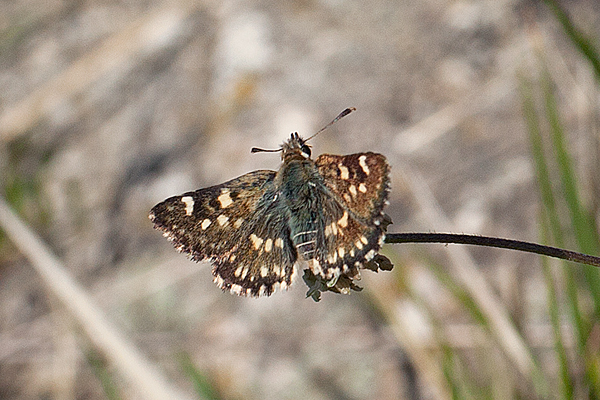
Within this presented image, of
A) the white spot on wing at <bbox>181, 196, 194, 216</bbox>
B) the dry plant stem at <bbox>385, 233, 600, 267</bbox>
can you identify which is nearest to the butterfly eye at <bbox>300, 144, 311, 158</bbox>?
the white spot on wing at <bbox>181, 196, 194, 216</bbox>

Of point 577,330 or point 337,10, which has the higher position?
point 337,10

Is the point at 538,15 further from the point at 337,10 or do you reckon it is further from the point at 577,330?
the point at 577,330

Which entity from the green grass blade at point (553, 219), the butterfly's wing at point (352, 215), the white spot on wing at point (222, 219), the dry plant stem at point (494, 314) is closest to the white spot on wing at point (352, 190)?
the butterfly's wing at point (352, 215)

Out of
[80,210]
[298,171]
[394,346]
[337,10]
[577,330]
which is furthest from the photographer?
[337,10]

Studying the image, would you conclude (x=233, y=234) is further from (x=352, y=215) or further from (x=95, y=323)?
(x=95, y=323)

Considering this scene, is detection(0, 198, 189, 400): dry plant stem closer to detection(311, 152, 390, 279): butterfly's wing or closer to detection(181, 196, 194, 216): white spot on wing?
detection(181, 196, 194, 216): white spot on wing

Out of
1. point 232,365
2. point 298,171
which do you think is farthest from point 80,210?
point 298,171
